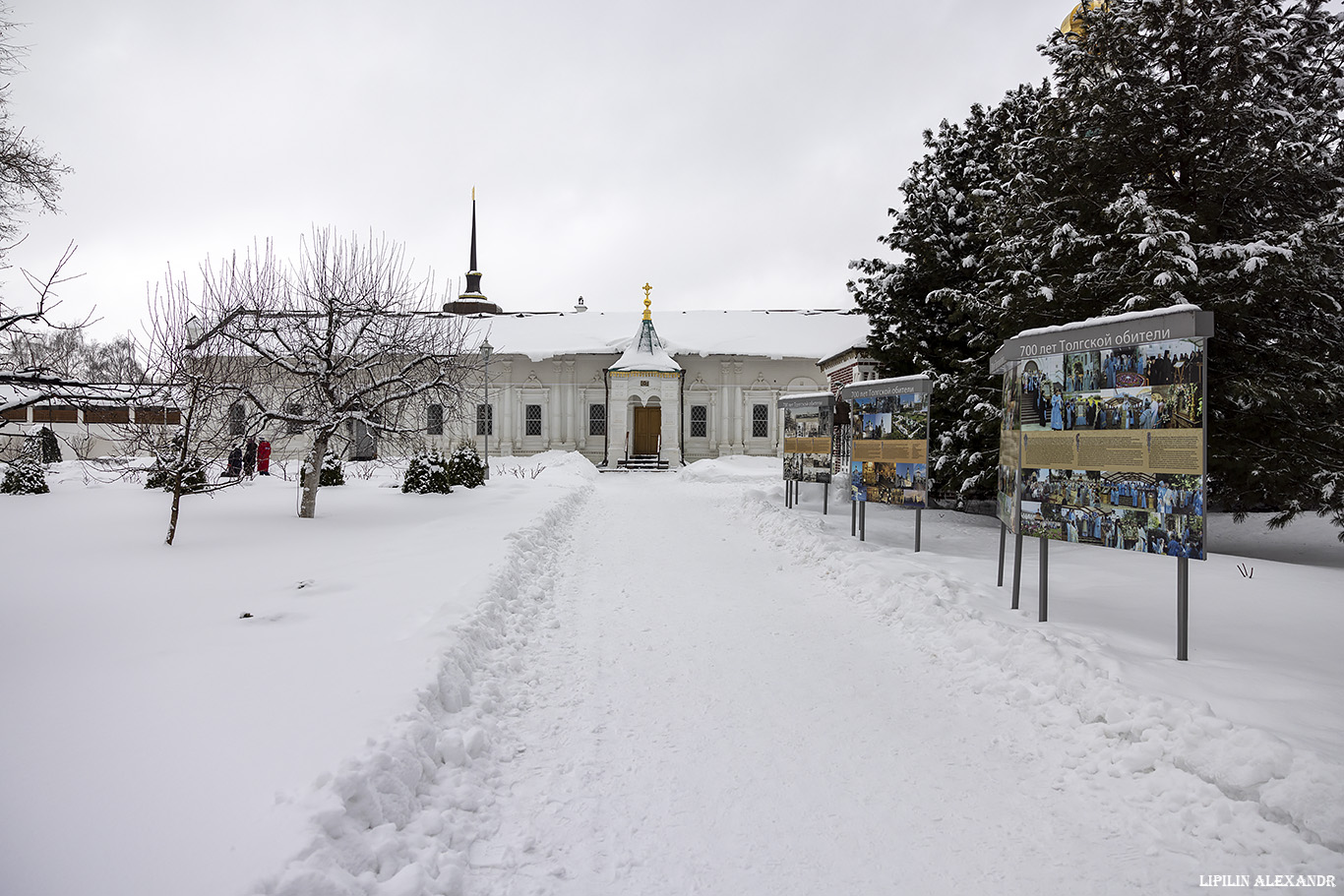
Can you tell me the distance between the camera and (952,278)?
1490 centimetres

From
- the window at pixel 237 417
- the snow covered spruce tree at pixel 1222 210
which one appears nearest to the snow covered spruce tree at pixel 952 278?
the snow covered spruce tree at pixel 1222 210

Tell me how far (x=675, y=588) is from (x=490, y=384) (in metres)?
29.6

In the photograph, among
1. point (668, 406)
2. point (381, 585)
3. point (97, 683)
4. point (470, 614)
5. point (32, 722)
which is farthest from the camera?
point (668, 406)

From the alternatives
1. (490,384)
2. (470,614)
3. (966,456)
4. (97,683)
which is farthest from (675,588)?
(490,384)

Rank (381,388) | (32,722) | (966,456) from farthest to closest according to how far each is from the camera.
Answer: (381,388)
(966,456)
(32,722)

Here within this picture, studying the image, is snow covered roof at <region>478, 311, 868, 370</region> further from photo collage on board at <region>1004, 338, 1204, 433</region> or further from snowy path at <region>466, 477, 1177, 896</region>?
snowy path at <region>466, 477, 1177, 896</region>

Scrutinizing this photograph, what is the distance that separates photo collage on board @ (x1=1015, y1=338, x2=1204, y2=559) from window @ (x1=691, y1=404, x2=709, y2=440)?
30.0 m

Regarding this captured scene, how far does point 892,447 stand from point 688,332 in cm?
2924

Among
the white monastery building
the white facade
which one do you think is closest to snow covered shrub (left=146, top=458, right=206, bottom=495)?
the white monastery building

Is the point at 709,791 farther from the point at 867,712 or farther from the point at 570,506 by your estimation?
the point at 570,506

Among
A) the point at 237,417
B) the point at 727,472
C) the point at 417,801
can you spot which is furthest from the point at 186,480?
the point at 727,472

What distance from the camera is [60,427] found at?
3469cm

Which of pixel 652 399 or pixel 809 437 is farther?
pixel 652 399

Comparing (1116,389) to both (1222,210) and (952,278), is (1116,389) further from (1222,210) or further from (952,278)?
(952,278)
